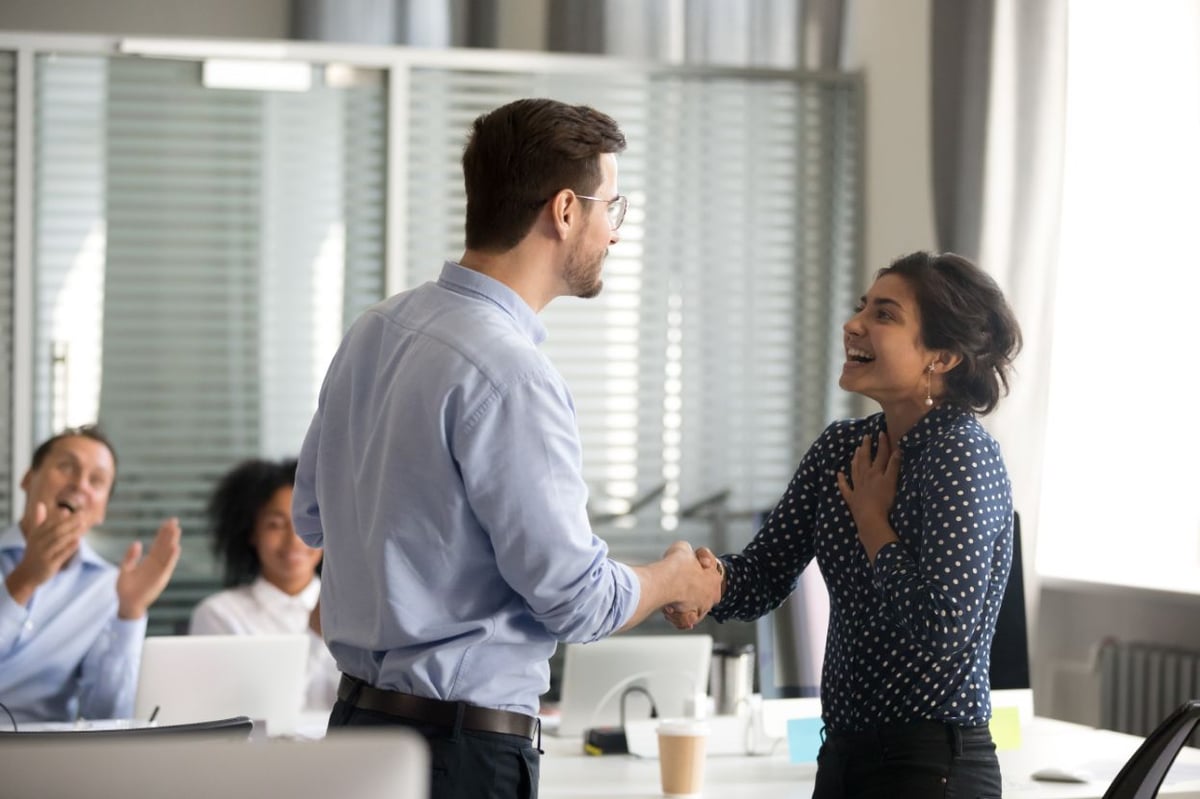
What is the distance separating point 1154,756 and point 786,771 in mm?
770

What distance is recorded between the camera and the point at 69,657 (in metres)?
3.28

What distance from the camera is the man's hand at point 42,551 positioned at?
3.13 m

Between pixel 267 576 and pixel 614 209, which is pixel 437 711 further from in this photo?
pixel 267 576

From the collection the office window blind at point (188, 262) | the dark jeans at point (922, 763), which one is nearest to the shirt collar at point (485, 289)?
the dark jeans at point (922, 763)

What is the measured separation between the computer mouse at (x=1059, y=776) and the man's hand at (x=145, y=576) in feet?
5.97

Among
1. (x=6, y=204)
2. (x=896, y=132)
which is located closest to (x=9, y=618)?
(x=6, y=204)

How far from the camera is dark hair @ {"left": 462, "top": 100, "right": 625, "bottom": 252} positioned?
1.91 m

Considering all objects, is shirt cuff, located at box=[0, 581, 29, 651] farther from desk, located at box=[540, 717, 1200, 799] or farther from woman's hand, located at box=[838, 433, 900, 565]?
woman's hand, located at box=[838, 433, 900, 565]

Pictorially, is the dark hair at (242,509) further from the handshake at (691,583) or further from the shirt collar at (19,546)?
the handshake at (691,583)

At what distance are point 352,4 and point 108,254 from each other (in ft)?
4.74

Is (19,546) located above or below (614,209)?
below

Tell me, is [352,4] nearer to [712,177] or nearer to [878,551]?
[712,177]

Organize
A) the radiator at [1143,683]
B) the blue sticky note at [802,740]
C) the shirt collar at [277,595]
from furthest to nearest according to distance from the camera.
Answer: the radiator at [1143,683] → the shirt collar at [277,595] → the blue sticky note at [802,740]

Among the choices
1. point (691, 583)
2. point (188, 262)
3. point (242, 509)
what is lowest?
point (242, 509)
